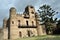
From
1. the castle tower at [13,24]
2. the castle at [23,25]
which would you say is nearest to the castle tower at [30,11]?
the castle at [23,25]

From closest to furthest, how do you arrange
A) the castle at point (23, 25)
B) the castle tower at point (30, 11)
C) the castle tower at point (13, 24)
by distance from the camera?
1. the castle tower at point (13, 24)
2. the castle at point (23, 25)
3. the castle tower at point (30, 11)

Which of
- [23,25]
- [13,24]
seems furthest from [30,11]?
[13,24]

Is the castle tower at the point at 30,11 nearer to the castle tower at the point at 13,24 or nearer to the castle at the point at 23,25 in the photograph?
the castle at the point at 23,25

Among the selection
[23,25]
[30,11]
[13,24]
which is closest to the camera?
[13,24]

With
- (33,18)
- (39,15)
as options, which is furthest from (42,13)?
(33,18)

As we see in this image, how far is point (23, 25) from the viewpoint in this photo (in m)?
53.4

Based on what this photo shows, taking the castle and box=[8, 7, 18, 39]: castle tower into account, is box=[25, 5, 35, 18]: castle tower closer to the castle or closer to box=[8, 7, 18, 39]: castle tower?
the castle

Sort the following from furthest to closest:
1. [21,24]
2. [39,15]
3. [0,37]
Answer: [39,15], [21,24], [0,37]

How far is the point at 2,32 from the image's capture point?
50.1m

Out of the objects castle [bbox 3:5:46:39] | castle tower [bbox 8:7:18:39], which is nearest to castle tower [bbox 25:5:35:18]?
castle [bbox 3:5:46:39]

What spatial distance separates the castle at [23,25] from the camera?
5066cm

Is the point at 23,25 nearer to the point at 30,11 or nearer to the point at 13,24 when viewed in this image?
the point at 13,24

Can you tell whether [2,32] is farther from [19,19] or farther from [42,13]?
[42,13]

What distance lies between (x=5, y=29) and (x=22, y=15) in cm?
708
